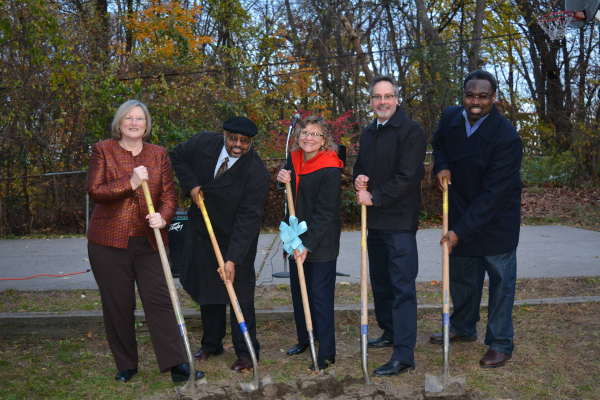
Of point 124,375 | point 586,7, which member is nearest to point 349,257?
point 586,7

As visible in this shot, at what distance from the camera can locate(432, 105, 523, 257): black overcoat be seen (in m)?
4.03

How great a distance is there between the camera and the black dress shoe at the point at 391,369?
3996mm

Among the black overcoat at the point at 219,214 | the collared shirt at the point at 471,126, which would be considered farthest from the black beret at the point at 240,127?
the collared shirt at the point at 471,126

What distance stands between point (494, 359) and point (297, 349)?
57.1 inches

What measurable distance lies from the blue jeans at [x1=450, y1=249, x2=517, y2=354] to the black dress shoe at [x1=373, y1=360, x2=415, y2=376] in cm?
73

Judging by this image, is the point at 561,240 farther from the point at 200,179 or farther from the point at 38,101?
the point at 38,101

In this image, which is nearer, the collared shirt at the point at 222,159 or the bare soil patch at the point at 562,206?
the collared shirt at the point at 222,159

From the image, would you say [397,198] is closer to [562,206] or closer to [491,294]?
[491,294]

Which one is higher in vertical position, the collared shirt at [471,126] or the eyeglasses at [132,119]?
the eyeglasses at [132,119]

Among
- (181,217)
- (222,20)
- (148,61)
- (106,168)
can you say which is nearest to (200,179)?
(106,168)

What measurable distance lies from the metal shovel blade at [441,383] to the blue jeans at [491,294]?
0.76 meters

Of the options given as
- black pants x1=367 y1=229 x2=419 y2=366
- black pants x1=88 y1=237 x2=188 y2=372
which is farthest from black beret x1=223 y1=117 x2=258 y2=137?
black pants x1=367 y1=229 x2=419 y2=366

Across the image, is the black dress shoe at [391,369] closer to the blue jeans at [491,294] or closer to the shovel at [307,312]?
the shovel at [307,312]

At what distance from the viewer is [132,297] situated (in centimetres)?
402
